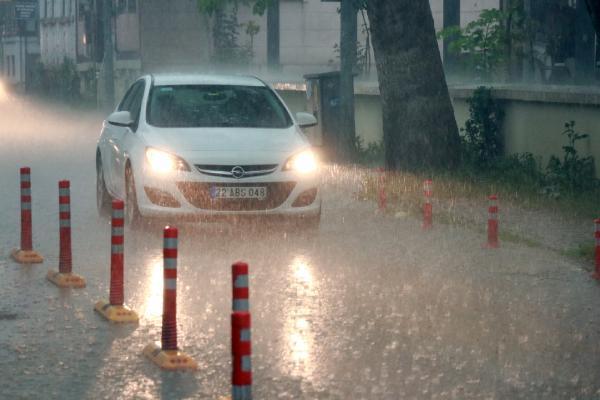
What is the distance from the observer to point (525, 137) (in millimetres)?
20266

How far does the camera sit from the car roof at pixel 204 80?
1548 centimetres

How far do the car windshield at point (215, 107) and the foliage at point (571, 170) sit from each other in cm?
398

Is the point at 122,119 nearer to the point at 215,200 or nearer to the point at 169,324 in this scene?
the point at 215,200

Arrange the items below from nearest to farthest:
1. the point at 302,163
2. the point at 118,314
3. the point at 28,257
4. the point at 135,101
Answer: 1. the point at 118,314
2. the point at 28,257
3. the point at 302,163
4. the point at 135,101

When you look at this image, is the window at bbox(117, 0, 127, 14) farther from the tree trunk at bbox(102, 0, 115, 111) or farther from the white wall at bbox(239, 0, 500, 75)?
the tree trunk at bbox(102, 0, 115, 111)

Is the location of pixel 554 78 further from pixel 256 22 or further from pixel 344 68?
pixel 256 22

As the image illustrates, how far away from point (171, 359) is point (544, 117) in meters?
12.7

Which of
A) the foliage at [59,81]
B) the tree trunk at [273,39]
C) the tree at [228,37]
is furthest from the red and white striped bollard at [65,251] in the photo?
the foliage at [59,81]

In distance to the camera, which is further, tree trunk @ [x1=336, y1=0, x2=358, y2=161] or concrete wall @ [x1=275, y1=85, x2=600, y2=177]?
tree trunk @ [x1=336, y1=0, x2=358, y2=161]

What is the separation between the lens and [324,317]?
30.4ft

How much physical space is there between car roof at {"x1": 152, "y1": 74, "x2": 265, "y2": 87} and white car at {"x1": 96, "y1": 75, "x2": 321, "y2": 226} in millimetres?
Answer: 17

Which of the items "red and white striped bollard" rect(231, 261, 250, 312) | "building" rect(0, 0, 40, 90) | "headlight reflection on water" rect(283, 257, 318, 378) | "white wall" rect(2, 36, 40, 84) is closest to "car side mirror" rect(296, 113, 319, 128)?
"headlight reflection on water" rect(283, 257, 318, 378)

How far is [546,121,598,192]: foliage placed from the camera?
17500 mm

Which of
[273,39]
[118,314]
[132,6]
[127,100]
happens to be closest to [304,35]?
[273,39]
